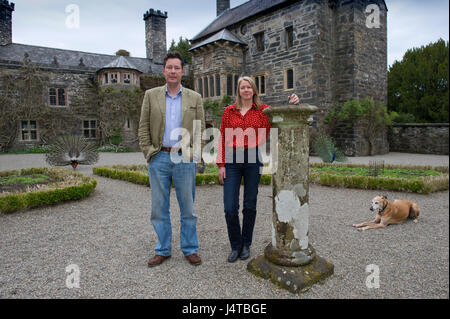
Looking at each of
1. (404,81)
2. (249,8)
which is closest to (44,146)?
(249,8)

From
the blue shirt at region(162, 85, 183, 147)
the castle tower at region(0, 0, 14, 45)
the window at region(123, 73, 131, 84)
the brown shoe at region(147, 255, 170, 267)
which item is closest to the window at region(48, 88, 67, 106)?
the window at region(123, 73, 131, 84)

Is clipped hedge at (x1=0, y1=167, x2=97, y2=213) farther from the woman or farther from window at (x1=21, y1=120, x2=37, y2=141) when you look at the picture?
window at (x1=21, y1=120, x2=37, y2=141)

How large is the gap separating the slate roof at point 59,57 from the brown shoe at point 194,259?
2070 centimetres

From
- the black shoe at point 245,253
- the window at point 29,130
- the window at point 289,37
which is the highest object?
the window at point 289,37

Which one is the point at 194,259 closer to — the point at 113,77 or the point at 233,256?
the point at 233,256

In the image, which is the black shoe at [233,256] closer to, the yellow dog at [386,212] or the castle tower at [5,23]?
the yellow dog at [386,212]

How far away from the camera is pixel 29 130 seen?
66.2 feet

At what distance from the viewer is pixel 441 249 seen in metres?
3.51

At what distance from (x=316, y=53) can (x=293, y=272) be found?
46.9ft

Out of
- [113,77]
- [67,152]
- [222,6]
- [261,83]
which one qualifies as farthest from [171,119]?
[222,6]

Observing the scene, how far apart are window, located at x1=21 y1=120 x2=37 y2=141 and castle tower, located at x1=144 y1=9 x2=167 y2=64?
10.9 meters

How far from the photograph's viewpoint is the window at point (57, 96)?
68.5 ft

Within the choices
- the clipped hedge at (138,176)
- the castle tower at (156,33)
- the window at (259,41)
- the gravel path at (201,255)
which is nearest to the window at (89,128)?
the castle tower at (156,33)
